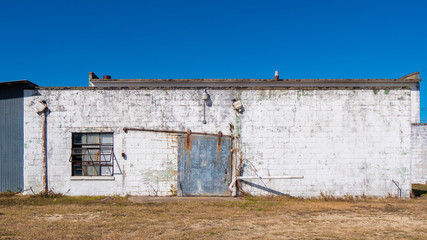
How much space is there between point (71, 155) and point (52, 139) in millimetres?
858

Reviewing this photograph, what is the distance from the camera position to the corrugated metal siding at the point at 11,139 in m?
9.41

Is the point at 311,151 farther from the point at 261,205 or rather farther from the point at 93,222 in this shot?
the point at 93,222

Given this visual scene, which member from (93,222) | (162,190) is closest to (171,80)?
(162,190)

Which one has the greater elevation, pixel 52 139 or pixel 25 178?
pixel 52 139

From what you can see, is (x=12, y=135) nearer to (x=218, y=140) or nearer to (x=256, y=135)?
(x=218, y=140)

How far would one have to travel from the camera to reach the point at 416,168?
13.9 meters

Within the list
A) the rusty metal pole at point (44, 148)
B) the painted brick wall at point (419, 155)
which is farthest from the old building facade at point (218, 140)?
the painted brick wall at point (419, 155)

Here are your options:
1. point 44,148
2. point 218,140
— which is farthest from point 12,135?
point 218,140

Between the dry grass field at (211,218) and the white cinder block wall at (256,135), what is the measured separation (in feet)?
1.94

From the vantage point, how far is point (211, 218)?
6.83m

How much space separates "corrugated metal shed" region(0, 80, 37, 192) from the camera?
30.9 ft

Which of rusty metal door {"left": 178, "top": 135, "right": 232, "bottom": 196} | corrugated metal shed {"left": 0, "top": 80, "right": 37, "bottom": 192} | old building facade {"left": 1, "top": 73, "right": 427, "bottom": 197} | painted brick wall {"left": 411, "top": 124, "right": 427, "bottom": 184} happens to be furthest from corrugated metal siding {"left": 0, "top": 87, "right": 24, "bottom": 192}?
painted brick wall {"left": 411, "top": 124, "right": 427, "bottom": 184}

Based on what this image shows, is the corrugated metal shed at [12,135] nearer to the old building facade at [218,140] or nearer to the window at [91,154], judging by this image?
the old building facade at [218,140]

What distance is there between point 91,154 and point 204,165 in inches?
151
